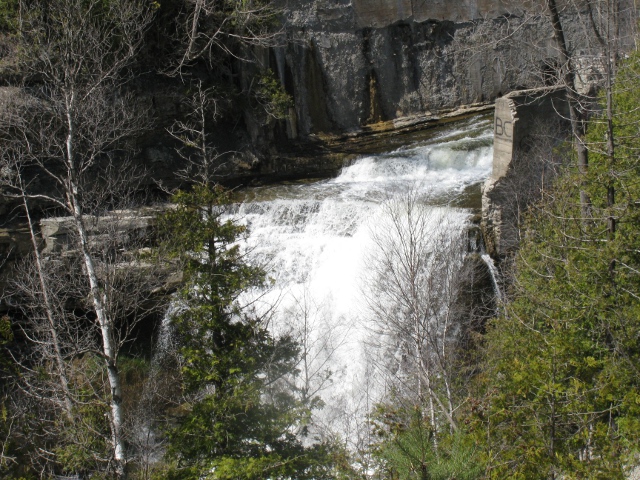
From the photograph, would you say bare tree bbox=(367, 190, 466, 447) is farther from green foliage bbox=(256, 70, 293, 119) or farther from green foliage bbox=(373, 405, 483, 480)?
green foliage bbox=(256, 70, 293, 119)

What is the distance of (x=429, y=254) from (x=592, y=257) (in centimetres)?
548

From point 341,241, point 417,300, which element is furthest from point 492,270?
point 341,241

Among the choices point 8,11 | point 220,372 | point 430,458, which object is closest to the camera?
point 430,458

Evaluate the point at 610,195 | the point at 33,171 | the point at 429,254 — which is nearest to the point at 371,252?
the point at 429,254

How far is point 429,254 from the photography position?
1292cm

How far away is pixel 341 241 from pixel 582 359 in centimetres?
821

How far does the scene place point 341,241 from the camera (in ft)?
49.3

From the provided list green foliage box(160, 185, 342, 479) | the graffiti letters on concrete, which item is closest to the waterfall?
the graffiti letters on concrete

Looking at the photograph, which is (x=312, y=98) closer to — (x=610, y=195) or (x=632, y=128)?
(x=632, y=128)

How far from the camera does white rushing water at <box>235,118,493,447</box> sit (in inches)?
514

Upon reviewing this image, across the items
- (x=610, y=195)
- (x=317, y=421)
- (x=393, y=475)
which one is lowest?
(x=317, y=421)

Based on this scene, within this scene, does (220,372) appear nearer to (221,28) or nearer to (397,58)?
(221,28)

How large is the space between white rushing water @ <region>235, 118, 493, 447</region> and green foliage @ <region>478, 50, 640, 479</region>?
4394 millimetres

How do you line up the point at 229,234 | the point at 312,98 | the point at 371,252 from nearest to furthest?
the point at 229,234 < the point at 371,252 < the point at 312,98
